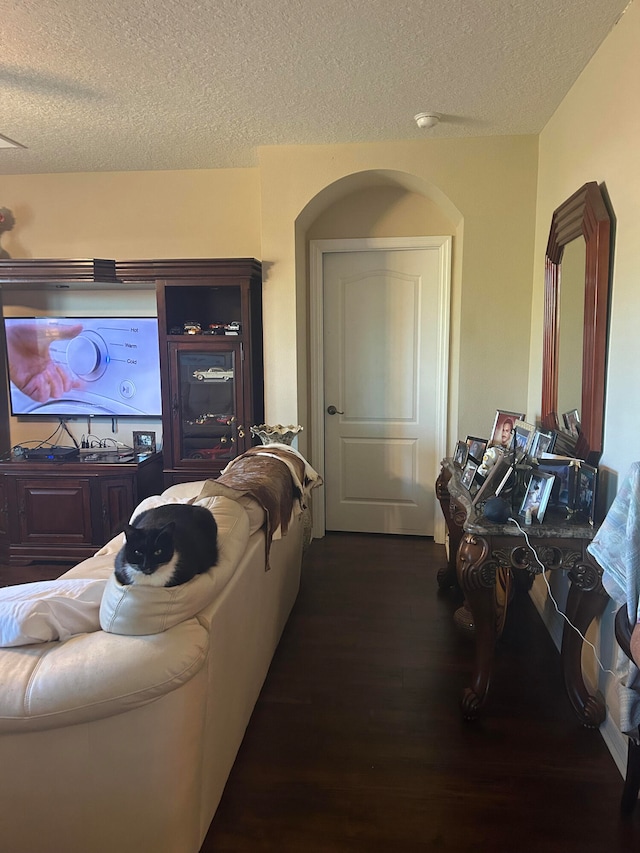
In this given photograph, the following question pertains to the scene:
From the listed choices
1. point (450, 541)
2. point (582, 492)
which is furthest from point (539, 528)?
point (450, 541)

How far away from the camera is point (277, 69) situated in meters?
2.39

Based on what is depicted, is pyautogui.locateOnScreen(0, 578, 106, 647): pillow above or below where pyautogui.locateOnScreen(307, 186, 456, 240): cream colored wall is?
below

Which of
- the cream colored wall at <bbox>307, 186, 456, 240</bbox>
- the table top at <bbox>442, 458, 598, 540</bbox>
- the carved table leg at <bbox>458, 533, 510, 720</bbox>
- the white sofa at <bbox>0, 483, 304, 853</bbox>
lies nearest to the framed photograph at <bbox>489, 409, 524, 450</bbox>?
the table top at <bbox>442, 458, 598, 540</bbox>

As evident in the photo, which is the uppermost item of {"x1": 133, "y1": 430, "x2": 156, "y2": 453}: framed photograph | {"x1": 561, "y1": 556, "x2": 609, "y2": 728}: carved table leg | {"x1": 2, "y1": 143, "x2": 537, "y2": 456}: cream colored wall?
{"x1": 2, "y1": 143, "x2": 537, "y2": 456}: cream colored wall

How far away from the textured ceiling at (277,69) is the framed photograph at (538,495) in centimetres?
165

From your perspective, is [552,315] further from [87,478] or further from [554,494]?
[87,478]

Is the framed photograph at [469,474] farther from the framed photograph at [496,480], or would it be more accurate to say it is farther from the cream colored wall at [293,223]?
the cream colored wall at [293,223]

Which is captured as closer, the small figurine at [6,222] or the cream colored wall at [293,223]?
the cream colored wall at [293,223]

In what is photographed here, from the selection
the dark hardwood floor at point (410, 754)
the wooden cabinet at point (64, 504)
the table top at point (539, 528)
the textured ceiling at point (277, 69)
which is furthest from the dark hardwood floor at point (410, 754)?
the textured ceiling at point (277, 69)

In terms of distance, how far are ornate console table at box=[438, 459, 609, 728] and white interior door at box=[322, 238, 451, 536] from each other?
1807mm

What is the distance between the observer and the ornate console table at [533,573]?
2.02m

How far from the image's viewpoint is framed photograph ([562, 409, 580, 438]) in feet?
7.92

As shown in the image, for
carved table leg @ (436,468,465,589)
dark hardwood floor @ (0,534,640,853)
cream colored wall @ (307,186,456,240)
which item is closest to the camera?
dark hardwood floor @ (0,534,640,853)

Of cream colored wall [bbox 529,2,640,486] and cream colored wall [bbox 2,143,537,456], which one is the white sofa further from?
cream colored wall [bbox 2,143,537,456]
